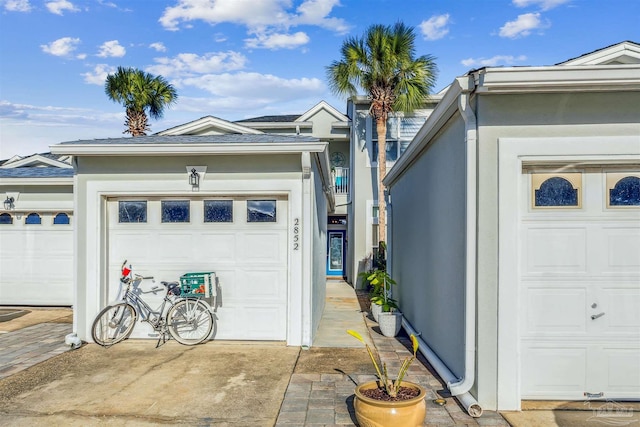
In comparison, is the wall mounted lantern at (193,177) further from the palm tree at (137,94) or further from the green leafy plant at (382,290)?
the palm tree at (137,94)

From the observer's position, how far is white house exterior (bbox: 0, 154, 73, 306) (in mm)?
9180

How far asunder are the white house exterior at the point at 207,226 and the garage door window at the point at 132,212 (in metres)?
0.02

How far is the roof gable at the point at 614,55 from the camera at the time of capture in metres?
8.64

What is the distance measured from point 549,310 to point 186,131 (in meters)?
11.4

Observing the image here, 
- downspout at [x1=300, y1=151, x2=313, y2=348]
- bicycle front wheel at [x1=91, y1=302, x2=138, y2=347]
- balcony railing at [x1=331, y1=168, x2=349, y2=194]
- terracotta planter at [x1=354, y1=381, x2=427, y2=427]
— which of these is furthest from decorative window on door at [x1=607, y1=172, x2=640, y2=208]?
balcony railing at [x1=331, y1=168, x2=349, y2=194]

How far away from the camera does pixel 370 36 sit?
1348 centimetres

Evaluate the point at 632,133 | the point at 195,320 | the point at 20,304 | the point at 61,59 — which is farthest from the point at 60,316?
the point at 632,133

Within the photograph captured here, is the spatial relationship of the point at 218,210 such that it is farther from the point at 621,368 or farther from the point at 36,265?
the point at 36,265

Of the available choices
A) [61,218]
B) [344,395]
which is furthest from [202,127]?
[344,395]

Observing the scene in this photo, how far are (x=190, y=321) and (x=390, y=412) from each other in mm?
3941

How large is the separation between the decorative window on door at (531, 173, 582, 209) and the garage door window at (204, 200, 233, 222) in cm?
425

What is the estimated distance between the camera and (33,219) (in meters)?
9.29

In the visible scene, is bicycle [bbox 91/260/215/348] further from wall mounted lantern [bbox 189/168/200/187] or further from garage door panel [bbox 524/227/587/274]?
garage door panel [bbox 524/227/587/274]

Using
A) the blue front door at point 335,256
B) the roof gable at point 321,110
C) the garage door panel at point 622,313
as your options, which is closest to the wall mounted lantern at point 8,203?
the roof gable at point 321,110
